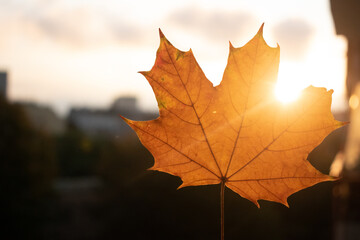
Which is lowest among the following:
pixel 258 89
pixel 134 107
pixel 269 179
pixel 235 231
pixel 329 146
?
pixel 235 231

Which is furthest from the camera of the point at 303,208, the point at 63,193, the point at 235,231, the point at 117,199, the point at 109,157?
the point at 63,193

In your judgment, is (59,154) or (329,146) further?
(59,154)

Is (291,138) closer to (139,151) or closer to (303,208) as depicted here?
(139,151)

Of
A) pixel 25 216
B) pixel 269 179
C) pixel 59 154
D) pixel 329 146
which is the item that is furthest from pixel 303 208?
pixel 59 154

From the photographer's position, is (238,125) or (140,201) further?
(140,201)

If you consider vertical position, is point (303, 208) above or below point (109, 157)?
below

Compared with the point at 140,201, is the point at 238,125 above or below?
above

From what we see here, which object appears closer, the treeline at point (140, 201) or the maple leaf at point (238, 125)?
the maple leaf at point (238, 125)

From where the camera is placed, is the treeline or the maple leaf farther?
the treeline
